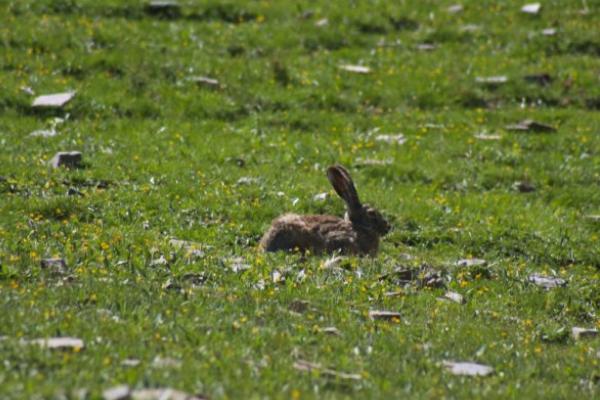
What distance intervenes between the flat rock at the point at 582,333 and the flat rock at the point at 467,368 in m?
2.27

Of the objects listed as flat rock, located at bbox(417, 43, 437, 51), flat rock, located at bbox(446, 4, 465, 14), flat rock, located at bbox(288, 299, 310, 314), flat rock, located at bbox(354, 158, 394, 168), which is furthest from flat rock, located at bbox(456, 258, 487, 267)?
flat rock, located at bbox(446, 4, 465, 14)

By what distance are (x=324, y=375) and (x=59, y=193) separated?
8.65 meters

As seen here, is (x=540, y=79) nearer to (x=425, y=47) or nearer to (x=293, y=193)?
(x=425, y=47)

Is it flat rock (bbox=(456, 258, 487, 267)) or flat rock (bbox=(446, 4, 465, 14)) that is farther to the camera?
flat rock (bbox=(446, 4, 465, 14))

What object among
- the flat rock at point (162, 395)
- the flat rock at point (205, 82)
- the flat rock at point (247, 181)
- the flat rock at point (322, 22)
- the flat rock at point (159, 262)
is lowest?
the flat rock at point (322, 22)

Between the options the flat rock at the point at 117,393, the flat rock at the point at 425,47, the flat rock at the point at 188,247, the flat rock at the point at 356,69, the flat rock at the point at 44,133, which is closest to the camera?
the flat rock at the point at 117,393

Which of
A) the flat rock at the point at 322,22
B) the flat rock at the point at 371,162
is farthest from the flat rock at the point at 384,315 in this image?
the flat rock at the point at 322,22

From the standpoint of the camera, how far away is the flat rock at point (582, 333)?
41.4 feet

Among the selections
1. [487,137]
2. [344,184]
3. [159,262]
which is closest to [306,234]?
[344,184]

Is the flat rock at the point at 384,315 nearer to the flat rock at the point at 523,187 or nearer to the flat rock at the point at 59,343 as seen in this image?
the flat rock at the point at 59,343

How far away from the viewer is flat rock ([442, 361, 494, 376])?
10399 mm

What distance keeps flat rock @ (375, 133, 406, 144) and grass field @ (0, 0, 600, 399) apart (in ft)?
0.44

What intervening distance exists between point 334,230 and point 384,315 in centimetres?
337

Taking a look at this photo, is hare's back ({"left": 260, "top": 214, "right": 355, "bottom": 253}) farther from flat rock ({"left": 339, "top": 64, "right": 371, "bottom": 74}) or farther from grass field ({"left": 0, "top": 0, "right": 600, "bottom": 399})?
flat rock ({"left": 339, "top": 64, "right": 371, "bottom": 74})
